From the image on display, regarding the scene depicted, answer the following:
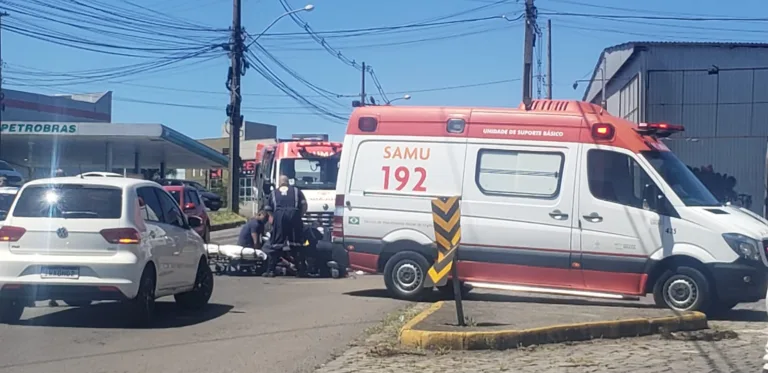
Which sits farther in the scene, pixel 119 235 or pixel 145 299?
pixel 145 299

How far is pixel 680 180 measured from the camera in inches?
502

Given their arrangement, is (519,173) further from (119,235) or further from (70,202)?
(70,202)

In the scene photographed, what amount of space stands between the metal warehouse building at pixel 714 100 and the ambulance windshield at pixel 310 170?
11.3 meters

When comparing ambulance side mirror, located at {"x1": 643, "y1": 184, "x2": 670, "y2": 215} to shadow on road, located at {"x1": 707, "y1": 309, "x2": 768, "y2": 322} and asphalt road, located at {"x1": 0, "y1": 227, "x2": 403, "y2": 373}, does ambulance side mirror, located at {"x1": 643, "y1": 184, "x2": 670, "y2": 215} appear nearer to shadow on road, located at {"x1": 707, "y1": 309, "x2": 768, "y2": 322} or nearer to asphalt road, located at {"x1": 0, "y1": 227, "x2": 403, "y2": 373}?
shadow on road, located at {"x1": 707, "y1": 309, "x2": 768, "y2": 322}

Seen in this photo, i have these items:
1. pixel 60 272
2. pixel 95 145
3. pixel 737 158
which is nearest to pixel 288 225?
pixel 60 272

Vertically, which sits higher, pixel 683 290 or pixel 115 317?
pixel 683 290

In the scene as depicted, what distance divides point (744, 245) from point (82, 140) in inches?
1184

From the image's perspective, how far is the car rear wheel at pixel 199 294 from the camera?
490 inches

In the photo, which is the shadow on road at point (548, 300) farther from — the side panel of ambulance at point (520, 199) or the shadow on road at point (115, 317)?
the shadow on road at point (115, 317)

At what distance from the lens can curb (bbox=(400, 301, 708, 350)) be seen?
925 centimetres

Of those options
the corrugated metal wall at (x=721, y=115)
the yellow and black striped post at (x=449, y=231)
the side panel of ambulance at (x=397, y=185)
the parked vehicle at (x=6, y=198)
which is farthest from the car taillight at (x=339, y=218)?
the corrugated metal wall at (x=721, y=115)

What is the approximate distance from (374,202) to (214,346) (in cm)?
459

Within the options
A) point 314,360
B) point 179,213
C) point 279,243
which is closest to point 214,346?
point 314,360

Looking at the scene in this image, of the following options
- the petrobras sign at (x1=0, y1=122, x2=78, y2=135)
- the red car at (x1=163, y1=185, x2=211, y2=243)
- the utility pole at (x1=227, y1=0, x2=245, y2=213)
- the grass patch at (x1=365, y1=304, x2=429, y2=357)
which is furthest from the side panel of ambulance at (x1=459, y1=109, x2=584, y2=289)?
the petrobras sign at (x1=0, y1=122, x2=78, y2=135)
